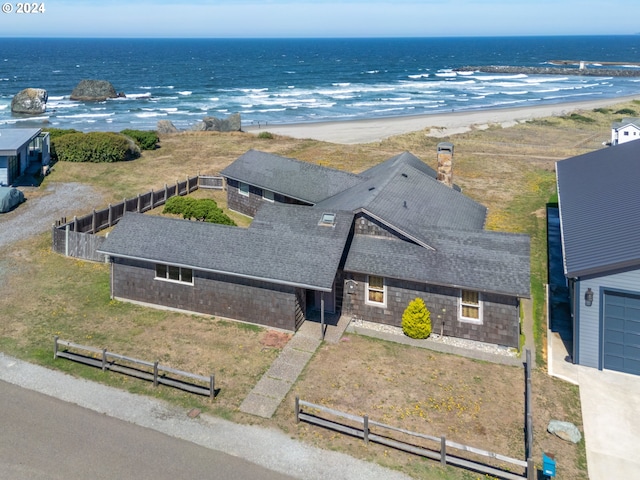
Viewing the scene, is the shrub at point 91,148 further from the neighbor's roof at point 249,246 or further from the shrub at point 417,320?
the shrub at point 417,320

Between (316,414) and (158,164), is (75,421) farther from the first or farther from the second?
(158,164)

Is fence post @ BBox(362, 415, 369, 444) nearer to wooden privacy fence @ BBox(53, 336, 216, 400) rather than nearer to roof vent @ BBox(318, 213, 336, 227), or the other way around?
wooden privacy fence @ BBox(53, 336, 216, 400)

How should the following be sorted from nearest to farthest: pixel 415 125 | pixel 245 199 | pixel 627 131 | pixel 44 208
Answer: pixel 44 208 < pixel 245 199 < pixel 627 131 < pixel 415 125

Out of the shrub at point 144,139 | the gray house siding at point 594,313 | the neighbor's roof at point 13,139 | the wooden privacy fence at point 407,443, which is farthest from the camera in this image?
the shrub at point 144,139

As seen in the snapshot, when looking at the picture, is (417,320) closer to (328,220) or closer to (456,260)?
(456,260)

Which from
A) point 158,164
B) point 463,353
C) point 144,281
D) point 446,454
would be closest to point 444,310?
point 463,353

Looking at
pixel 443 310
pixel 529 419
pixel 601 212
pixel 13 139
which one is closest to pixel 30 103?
pixel 13 139

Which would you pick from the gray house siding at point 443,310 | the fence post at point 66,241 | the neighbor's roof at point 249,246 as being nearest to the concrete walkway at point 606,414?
the gray house siding at point 443,310

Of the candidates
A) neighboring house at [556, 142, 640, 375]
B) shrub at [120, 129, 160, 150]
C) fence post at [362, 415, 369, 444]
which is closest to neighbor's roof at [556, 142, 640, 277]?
neighboring house at [556, 142, 640, 375]
